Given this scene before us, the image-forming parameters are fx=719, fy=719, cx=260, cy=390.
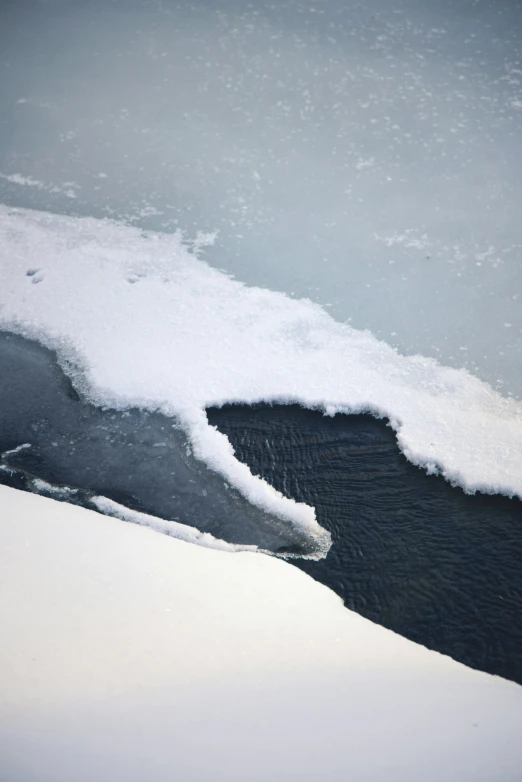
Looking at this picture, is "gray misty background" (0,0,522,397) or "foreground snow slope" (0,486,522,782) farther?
"gray misty background" (0,0,522,397)

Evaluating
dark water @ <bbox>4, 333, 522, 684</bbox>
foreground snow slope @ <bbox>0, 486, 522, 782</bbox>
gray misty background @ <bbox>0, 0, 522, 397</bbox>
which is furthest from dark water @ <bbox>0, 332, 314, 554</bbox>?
gray misty background @ <bbox>0, 0, 522, 397</bbox>

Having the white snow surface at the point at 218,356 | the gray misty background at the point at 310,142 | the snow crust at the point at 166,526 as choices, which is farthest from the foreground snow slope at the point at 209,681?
the gray misty background at the point at 310,142

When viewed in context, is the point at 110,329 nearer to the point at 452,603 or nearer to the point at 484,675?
the point at 452,603

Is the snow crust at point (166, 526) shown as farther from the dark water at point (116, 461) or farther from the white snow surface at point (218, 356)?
the white snow surface at point (218, 356)

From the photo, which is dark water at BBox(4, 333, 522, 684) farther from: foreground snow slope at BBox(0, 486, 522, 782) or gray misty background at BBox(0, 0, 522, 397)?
gray misty background at BBox(0, 0, 522, 397)

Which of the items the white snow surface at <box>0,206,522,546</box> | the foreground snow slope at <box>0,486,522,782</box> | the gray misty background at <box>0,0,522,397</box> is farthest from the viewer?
the gray misty background at <box>0,0,522,397</box>

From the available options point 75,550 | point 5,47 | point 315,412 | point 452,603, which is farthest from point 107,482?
point 5,47
